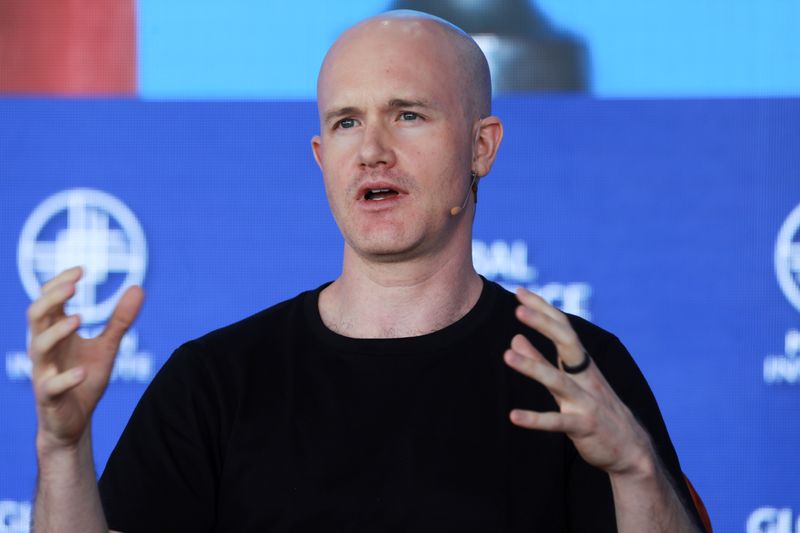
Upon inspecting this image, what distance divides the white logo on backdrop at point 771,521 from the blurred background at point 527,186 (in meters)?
0.02

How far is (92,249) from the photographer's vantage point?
2576 millimetres

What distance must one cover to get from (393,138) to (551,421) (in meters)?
0.53

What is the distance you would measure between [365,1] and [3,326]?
3.76 ft

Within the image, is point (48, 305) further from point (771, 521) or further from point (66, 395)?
point (771, 521)

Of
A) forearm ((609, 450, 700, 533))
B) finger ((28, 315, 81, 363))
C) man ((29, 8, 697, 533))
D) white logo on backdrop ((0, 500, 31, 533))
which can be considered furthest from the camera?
white logo on backdrop ((0, 500, 31, 533))

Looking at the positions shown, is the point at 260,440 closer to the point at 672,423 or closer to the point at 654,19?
the point at 672,423

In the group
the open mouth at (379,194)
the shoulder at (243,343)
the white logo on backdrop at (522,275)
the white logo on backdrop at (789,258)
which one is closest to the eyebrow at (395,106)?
the open mouth at (379,194)

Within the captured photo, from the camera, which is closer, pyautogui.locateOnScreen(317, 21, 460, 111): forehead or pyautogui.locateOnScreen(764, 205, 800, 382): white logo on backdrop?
pyautogui.locateOnScreen(317, 21, 460, 111): forehead

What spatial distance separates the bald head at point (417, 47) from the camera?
1556mm

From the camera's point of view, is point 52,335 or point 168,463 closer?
point 52,335

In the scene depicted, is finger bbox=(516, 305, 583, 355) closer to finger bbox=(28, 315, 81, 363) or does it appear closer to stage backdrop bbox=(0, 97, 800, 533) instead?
finger bbox=(28, 315, 81, 363)

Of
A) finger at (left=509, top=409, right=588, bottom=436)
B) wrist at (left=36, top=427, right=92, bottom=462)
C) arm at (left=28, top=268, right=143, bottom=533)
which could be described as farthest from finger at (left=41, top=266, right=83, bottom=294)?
finger at (left=509, top=409, right=588, bottom=436)

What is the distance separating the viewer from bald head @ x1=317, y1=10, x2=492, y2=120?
5.10ft

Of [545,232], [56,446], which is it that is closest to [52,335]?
[56,446]
